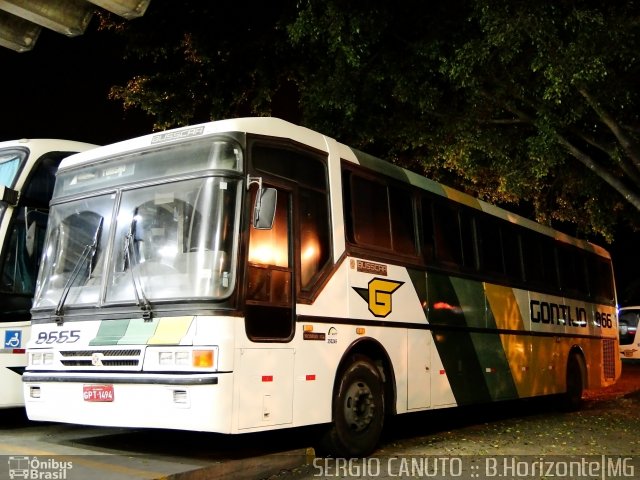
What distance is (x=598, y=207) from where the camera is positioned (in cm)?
1639

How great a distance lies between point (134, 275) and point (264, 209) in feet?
4.66

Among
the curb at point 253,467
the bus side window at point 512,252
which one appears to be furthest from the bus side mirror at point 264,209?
the bus side window at point 512,252

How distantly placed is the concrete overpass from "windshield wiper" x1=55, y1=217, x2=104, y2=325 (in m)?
2.26

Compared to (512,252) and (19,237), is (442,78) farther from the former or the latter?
(19,237)

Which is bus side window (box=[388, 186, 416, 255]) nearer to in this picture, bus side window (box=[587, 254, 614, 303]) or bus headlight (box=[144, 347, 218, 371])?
bus headlight (box=[144, 347, 218, 371])

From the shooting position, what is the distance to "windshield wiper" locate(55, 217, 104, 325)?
7.08 meters

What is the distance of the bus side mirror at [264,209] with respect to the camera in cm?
645

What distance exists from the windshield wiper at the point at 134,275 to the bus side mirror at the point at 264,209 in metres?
1.24

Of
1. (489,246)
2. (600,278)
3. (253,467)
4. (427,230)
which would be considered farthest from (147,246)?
(600,278)

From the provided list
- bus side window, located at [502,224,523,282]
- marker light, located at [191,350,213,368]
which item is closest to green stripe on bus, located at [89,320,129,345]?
marker light, located at [191,350,213,368]

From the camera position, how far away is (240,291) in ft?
20.6

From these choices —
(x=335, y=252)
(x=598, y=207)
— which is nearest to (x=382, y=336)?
(x=335, y=252)

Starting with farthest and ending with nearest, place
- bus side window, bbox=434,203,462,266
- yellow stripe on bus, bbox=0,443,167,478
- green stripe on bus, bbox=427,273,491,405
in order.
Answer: bus side window, bbox=434,203,462,266 → green stripe on bus, bbox=427,273,491,405 → yellow stripe on bus, bbox=0,443,167,478

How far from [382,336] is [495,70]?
6.15 metres
